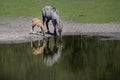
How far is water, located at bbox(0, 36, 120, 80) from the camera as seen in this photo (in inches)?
744

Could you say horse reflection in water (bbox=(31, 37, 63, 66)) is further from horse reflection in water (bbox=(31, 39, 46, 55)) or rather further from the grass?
the grass

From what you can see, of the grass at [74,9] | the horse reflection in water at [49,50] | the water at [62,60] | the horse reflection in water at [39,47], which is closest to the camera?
the water at [62,60]

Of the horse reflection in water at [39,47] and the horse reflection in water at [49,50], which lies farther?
the horse reflection in water at [39,47]

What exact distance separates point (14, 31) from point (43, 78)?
1541 centimetres

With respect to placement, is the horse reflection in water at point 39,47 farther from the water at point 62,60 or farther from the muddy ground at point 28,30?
the muddy ground at point 28,30

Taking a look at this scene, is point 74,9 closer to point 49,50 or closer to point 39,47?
point 39,47

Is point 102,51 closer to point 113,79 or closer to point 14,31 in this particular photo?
point 113,79

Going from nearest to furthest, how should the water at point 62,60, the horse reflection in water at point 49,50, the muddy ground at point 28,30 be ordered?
the water at point 62,60 < the horse reflection in water at point 49,50 < the muddy ground at point 28,30

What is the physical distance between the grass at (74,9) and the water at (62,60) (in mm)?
9832

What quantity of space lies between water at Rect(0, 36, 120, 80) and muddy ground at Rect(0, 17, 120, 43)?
1732mm

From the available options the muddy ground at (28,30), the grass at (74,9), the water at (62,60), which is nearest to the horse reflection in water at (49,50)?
the water at (62,60)

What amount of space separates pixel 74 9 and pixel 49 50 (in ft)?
55.6

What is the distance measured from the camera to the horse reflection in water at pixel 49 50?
73.3 feet

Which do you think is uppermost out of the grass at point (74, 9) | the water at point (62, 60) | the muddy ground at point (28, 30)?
the grass at point (74, 9)
